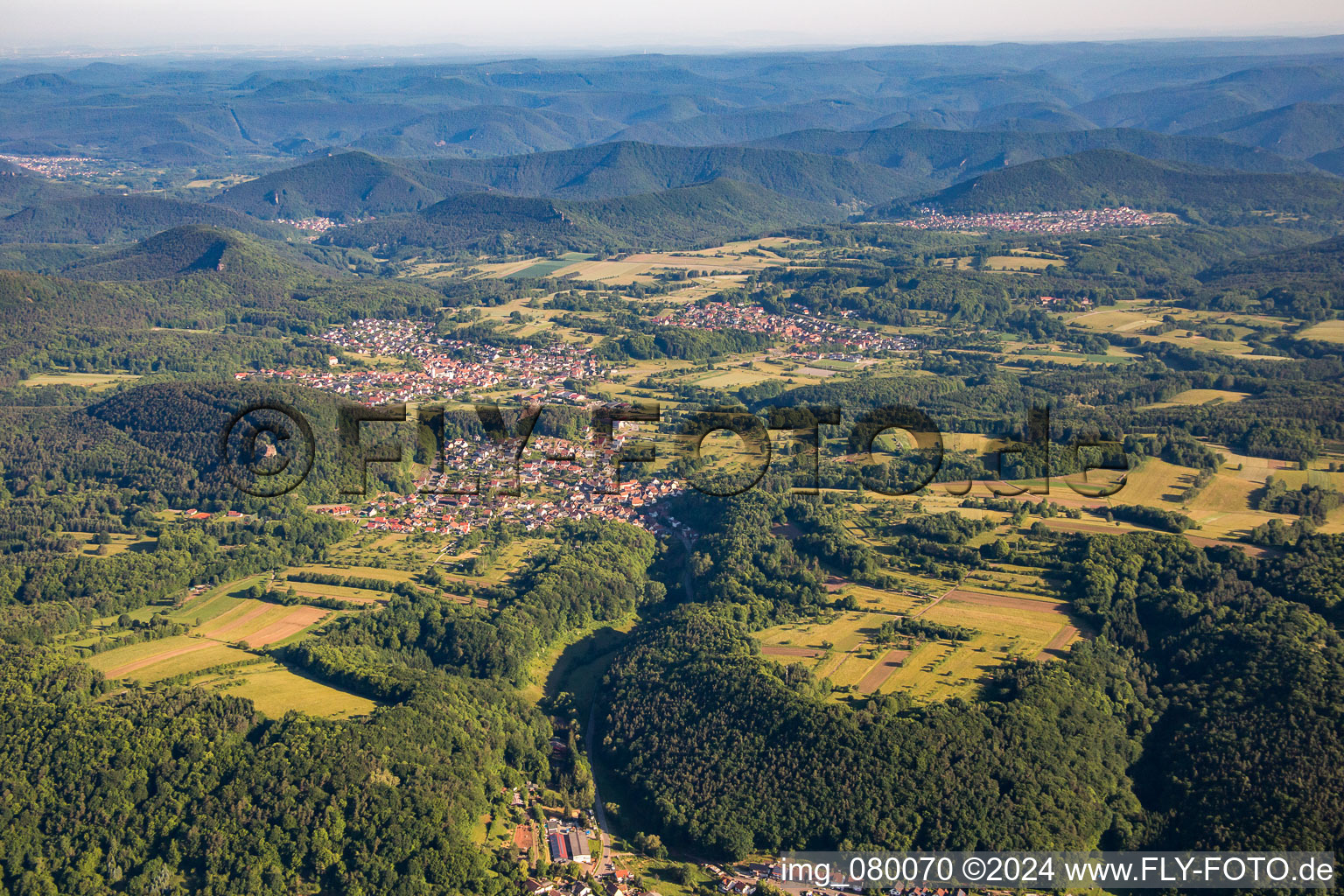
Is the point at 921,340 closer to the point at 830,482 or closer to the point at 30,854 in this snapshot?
the point at 830,482

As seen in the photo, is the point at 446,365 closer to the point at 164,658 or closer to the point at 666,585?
the point at 666,585

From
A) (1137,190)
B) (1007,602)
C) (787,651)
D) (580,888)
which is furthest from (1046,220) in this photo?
(580,888)

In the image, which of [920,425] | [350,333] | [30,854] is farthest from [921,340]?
[30,854]

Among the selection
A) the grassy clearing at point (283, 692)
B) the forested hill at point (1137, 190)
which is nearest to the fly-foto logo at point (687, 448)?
the grassy clearing at point (283, 692)

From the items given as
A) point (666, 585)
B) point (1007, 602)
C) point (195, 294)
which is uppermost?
point (195, 294)

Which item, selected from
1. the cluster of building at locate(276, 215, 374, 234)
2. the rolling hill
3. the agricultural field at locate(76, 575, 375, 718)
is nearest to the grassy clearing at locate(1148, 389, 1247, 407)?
the agricultural field at locate(76, 575, 375, 718)

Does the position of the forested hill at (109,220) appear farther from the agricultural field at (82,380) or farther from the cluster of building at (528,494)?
the cluster of building at (528,494)
